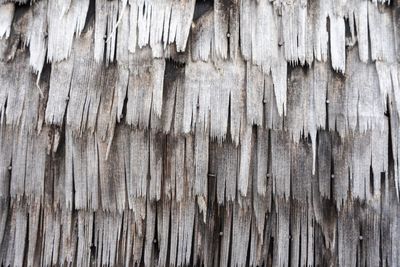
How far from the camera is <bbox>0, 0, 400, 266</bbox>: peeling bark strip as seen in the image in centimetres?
163

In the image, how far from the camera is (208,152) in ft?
5.36

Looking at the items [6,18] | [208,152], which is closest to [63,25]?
[6,18]

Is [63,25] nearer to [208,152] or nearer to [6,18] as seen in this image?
[6,18]

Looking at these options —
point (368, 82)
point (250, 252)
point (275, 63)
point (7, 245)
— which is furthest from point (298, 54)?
point (7, 245)

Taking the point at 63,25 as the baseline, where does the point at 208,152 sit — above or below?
below

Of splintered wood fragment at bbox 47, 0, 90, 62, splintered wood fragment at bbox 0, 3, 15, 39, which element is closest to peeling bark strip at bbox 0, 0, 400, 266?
splintered wood fragment at bbox 47, 0, 90, 62

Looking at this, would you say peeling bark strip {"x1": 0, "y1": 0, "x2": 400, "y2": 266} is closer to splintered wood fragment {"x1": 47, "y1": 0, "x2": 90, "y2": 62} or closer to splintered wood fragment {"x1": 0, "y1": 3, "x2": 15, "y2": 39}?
splintered wood fragment {"x1": 47, "y1": 0, "x2": 90, "y2": 62}

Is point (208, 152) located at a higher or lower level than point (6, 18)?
lower

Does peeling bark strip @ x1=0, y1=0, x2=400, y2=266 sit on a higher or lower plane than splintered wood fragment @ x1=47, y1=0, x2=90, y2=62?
lower

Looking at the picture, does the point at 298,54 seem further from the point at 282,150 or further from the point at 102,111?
the point at 102,111

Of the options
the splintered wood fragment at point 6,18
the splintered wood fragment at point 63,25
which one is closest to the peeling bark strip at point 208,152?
the splintered wood fragment at point 63,25

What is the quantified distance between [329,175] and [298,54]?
15.5 inches

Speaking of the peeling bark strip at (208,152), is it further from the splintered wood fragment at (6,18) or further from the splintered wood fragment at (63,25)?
the splintered wood fragment at (6,18)

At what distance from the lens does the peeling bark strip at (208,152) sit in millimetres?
1633
